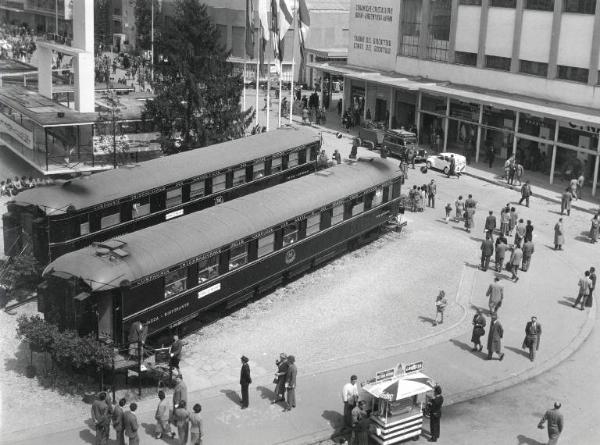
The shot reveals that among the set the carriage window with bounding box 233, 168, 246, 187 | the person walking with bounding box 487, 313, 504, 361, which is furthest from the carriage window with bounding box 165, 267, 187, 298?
the carriage window with bounding box 233, 168, 246, 187

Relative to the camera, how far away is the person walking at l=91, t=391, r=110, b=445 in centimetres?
1844

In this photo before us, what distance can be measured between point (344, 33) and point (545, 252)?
52.8m

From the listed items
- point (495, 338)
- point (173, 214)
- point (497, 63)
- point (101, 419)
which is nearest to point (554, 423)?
point (495, 338)

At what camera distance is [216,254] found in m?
25.3

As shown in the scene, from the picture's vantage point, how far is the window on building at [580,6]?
4494 cm

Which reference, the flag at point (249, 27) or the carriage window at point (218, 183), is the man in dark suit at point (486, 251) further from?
the flag at point (249, 27)

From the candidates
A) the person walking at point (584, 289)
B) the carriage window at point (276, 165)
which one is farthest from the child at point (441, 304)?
the carriage window at point (276, 165)

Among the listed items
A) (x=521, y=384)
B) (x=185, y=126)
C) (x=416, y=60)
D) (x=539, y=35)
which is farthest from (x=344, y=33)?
(x=521, y=384)

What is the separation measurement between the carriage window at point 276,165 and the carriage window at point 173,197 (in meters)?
7.24

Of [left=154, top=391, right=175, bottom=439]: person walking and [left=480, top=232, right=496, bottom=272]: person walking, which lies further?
[left=480, top=232, right=496, bottom=272]: person walking

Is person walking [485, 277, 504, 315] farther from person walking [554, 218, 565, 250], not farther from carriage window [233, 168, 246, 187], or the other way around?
carriage window [233, 168, 246, 187]

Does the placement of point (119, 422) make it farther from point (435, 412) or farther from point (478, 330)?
point (478, 330)

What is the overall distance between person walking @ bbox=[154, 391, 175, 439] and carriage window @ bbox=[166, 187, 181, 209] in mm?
13885

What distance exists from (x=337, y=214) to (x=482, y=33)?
25318mm
